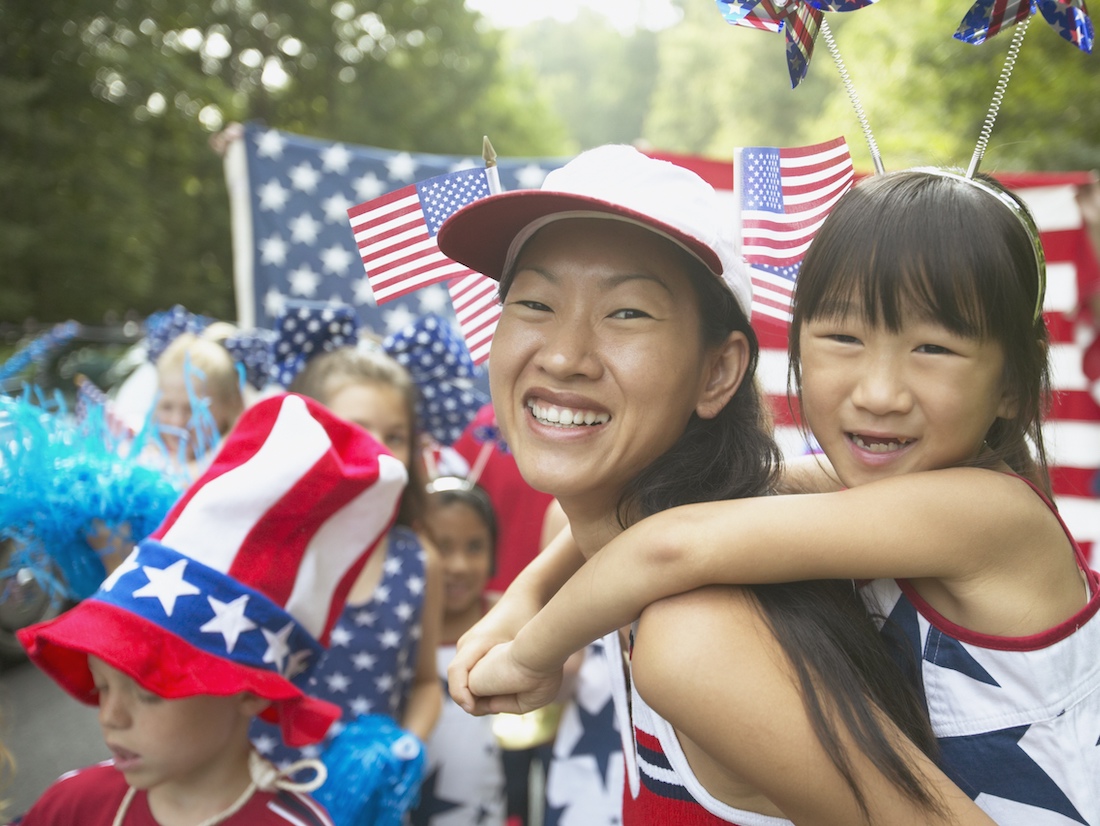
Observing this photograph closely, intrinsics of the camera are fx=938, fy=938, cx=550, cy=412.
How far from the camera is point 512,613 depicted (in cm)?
194

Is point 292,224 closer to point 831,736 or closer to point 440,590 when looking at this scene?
point 440,590

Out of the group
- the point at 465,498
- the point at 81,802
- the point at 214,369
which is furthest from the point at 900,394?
the point at 214,369

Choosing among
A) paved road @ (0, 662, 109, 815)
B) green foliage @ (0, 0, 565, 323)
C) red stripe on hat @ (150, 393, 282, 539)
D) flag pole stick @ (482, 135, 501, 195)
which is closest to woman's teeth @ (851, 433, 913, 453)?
flag pole stick @ (482, 135, 501, 195)

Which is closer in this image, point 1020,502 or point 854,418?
point 1020,502

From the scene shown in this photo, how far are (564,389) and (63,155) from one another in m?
17.6

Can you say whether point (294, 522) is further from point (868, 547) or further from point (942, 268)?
point (942, 268)

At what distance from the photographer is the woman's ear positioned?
1.70 m

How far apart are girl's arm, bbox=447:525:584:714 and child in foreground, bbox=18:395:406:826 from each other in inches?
15.2

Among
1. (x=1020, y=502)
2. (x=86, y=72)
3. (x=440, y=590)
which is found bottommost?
(x=440, y=590)

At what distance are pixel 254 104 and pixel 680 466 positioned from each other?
2323cm

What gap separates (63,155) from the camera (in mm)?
16328

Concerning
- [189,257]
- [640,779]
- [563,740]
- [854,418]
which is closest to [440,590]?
[563,740]

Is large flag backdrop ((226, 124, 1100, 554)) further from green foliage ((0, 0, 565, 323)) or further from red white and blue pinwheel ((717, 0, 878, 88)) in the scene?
green foliage ((0, 0, 565, 323))

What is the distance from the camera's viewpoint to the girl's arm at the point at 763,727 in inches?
48.3
